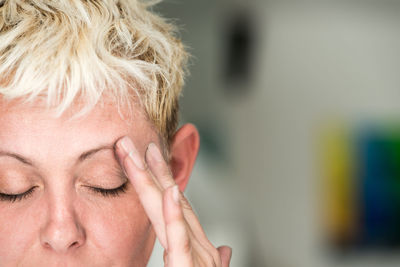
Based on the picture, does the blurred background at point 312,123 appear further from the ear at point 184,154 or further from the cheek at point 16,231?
the cheek at point 16,231

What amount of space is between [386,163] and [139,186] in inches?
127

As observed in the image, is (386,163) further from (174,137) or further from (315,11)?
(174,137)

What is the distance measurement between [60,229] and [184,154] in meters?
0.31

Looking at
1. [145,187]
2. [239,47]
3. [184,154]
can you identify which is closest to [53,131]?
[145,187]

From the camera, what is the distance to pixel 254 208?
3.66 metres

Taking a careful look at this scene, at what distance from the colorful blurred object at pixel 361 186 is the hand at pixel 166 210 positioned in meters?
2.97

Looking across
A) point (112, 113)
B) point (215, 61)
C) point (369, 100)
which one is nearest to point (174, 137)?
point (112, 113)

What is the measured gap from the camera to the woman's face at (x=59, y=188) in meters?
0.70

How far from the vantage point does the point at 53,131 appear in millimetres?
709

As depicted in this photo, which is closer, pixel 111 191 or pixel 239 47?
pixel 111 191

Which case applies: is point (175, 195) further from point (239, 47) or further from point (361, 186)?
point (361, 186)

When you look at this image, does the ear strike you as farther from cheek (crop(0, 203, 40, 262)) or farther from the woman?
cheek (crop(0, 203, 40, 262))

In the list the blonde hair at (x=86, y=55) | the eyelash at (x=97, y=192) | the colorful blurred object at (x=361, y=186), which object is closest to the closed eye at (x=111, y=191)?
the eyelash at (x=97, y=192)

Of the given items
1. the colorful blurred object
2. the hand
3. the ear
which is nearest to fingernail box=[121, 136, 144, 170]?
the hand
